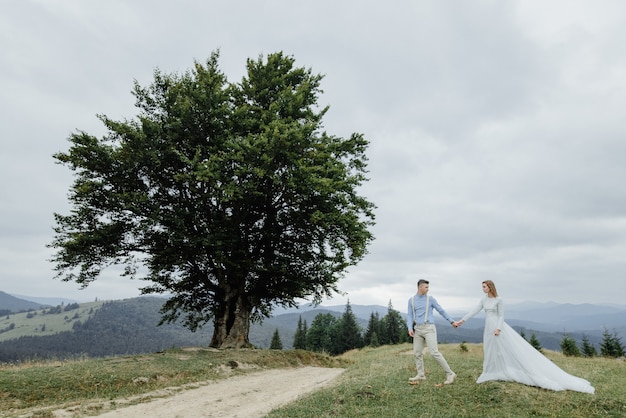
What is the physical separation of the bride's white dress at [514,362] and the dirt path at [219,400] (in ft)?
18.5

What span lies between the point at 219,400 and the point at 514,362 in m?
8.65

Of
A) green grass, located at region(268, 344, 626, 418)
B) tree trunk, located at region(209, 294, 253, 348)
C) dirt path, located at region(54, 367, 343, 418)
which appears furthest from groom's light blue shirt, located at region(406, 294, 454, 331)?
tree trunk, located at region(209, 294, 253, 348)

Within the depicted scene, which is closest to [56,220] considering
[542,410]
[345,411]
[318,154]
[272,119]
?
[272,119]

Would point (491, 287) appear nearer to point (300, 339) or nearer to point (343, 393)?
point (343, 393)

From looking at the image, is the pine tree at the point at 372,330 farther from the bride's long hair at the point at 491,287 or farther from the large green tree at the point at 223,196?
the bride's long hair at the point at 491,287

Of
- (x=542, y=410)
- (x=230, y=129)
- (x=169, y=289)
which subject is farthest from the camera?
(x=169, y=289)

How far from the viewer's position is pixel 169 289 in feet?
80.4

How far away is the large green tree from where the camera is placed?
63.1ft

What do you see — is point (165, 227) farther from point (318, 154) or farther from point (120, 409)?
point (120, 409)

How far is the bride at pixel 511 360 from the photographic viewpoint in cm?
933

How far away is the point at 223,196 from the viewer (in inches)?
730

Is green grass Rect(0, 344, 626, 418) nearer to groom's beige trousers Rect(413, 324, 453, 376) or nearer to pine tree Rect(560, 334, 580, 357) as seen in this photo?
groom's beige trousers Rect(413, 324, 453, 376)

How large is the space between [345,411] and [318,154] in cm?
1455

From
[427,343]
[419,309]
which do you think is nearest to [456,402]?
[427,343]
